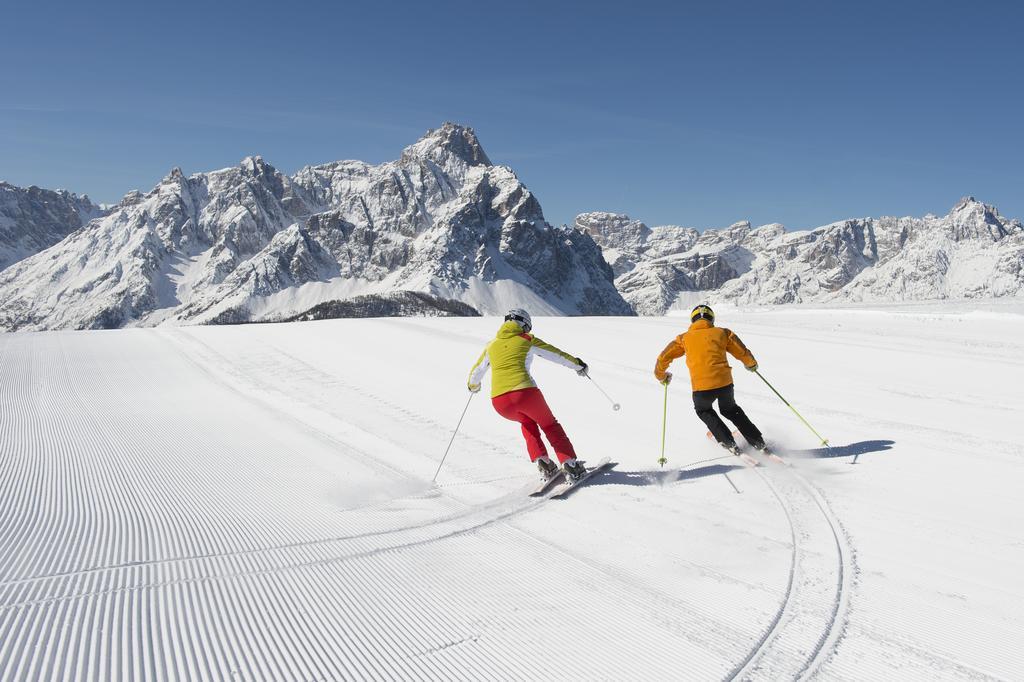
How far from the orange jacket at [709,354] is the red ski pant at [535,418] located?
200 cm

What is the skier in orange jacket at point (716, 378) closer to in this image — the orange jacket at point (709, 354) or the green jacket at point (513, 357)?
the orange jacket at point (709, 354)

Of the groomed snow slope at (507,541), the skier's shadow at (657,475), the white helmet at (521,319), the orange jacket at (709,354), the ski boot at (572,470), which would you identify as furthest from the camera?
the orange jacket at (709,354)

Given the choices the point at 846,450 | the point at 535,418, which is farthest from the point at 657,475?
the point at 846,450

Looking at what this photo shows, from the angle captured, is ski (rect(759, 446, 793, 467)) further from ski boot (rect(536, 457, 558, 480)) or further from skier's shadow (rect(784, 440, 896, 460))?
ski boot (rect(536, 457, 558, 480))

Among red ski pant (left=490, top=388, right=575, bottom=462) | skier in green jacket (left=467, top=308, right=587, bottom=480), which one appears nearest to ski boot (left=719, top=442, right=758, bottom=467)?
skier in green jacket (left=467, top=308, right=587, bottom=480)

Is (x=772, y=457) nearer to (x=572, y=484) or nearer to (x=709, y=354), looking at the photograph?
(x=709, y=354)

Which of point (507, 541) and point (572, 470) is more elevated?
point (572, 470)

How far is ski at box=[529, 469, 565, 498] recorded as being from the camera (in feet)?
21.7

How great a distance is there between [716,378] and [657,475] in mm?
1523

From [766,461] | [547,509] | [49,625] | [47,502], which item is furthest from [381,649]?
[766,461]

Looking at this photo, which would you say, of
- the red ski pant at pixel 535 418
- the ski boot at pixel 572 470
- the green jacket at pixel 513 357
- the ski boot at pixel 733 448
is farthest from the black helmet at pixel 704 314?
the ski boot at pixel 572 470

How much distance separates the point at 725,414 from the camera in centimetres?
790

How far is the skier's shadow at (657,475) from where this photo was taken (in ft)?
23.2

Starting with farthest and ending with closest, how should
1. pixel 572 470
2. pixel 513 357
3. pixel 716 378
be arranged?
1. pixel 716 378
2. pixel 513 357
3. pixel 572 470
